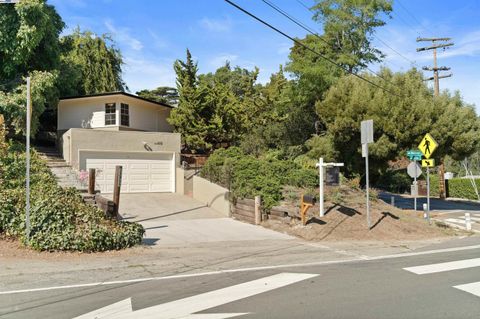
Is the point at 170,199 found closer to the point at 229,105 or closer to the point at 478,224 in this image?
the point at 229,105

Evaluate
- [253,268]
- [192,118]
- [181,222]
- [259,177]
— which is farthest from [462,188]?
[253,268]

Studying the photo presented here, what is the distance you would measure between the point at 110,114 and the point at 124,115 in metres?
0.77

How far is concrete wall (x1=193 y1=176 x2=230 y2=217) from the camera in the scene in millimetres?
18016

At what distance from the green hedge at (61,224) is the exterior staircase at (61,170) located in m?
6.24

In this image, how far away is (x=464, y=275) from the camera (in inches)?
320

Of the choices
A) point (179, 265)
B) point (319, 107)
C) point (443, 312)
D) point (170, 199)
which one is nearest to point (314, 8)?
point (319, 107)

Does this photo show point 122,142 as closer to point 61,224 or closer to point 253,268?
point 61,224

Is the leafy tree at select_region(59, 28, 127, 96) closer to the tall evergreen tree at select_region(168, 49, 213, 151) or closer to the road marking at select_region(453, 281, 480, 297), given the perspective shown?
the tall evergreen tree at select_region(168, 49, 213, 151)

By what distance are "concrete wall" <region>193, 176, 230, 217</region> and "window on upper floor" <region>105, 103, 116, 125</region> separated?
22.2 feet

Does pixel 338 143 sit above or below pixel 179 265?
above

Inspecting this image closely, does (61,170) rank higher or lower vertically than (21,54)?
lower

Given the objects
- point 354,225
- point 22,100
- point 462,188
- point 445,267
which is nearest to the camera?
point 445,267

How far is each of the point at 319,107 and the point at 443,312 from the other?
18524 mm

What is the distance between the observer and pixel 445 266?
9.07 meters
